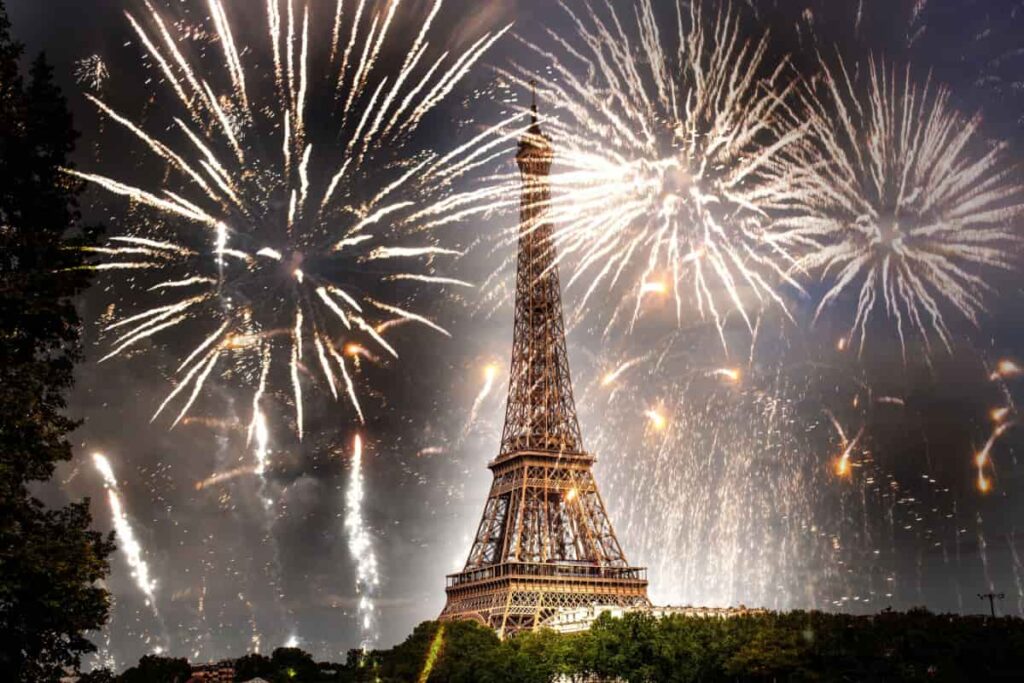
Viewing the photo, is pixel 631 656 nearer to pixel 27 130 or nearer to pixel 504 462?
pixel 504 462

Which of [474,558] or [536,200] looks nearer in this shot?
[474,558]

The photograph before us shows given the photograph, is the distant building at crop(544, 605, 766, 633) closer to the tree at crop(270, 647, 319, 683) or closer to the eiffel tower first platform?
the eiffel tower first platform

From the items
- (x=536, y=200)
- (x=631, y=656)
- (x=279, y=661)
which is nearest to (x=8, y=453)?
(x=631, y=656)

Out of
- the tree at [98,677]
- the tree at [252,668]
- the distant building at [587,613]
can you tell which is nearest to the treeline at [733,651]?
the tree at [98,677]

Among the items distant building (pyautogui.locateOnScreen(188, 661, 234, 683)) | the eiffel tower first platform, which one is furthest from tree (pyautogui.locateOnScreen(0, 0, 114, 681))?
distant building (pyautogui.locateOnScreen(188, 661, 234, 683))

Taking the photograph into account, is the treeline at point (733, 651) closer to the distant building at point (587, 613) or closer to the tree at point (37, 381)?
the tree at point (37, 381)

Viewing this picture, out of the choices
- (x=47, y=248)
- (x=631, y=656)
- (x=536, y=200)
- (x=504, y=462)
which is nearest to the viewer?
(x=47, y=248)

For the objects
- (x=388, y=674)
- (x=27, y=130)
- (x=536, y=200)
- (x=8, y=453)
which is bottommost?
(x=388, y=674)
